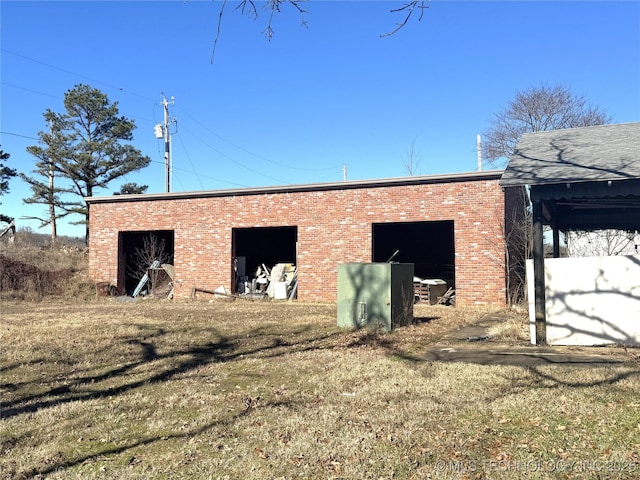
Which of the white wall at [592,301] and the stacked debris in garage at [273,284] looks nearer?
the white wall at [592,301]

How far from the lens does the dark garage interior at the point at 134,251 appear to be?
21766mm

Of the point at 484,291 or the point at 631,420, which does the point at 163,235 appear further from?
the point at 631,420

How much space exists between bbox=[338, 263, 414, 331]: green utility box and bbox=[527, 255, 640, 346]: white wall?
8.88ft

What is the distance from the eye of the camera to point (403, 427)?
4.57 metres

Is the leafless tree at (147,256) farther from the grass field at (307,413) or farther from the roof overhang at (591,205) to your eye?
the roof overhang at (591,205)

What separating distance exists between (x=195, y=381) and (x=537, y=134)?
9.10 metres

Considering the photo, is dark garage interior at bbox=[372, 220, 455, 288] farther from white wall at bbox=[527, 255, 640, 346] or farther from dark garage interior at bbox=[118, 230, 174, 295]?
white wall at bbox=[527, 255, 640, 346]

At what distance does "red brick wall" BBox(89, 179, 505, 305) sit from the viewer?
52.4ft

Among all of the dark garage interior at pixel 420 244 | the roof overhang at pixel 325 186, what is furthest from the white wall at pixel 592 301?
the dark garage interior at pixel 420 244

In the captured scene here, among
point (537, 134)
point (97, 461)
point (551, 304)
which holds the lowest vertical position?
point (97, 461)

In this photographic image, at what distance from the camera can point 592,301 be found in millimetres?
8078

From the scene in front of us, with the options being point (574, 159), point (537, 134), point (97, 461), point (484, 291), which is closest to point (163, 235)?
point (484, 291)

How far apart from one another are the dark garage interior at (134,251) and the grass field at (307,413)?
12.8 meters

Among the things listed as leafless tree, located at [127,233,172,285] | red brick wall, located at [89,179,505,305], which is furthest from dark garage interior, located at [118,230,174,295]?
red brick wall, located at [89,179,505,305]
